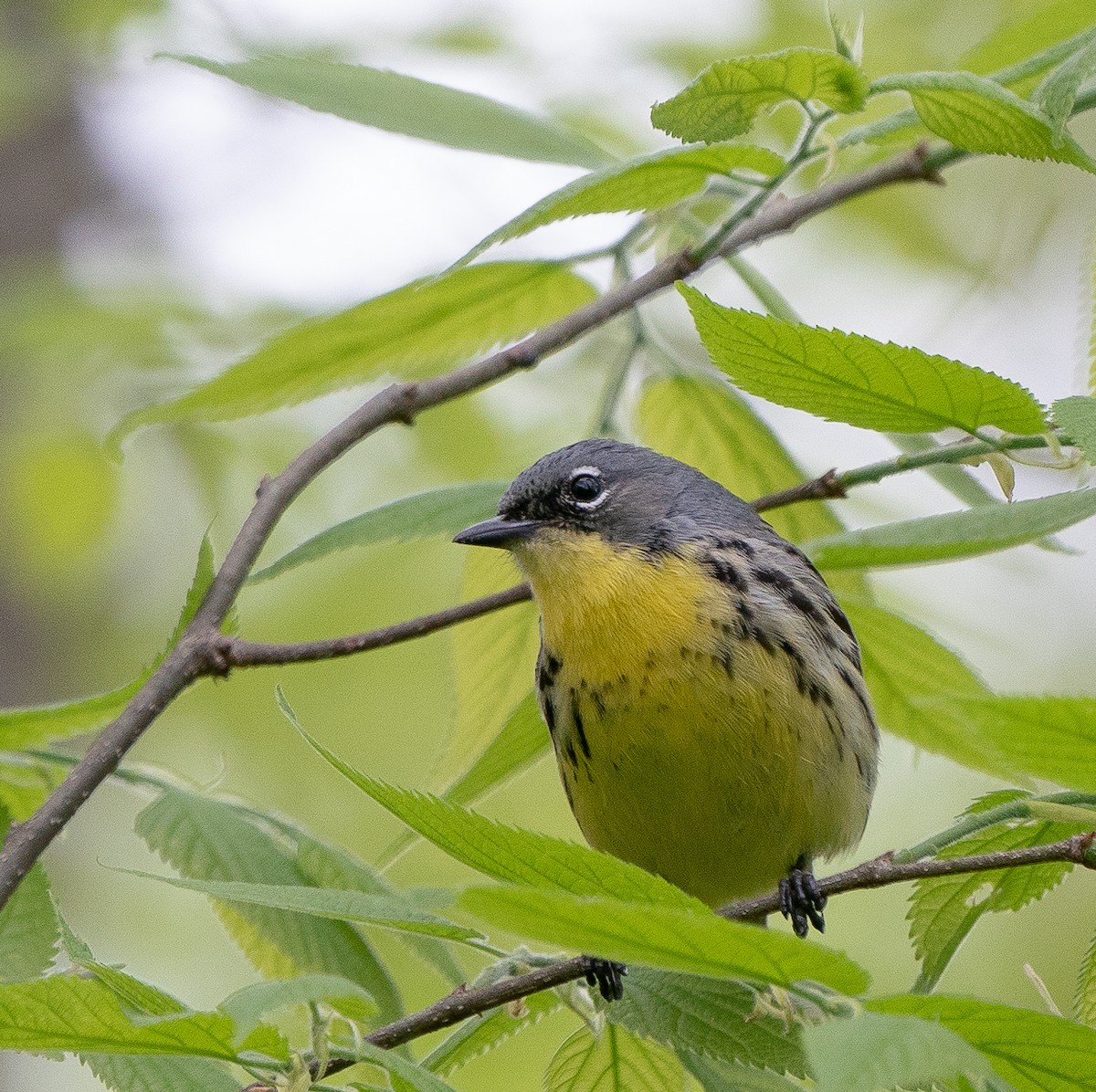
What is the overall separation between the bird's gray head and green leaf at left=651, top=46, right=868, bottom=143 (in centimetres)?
150

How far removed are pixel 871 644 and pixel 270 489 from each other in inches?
47.1

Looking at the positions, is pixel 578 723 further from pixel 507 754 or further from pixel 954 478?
pixel 954 478

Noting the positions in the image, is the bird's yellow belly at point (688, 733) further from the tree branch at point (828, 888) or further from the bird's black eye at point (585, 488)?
the tree branch at point (828, 888)

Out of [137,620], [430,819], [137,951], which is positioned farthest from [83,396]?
[430,819]

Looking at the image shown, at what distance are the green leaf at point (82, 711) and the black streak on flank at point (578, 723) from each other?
3.55 ft

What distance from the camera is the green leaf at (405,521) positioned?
269 centimetres

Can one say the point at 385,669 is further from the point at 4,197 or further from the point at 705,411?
A: the point at 4,197

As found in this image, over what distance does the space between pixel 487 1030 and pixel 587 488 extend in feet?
5.73

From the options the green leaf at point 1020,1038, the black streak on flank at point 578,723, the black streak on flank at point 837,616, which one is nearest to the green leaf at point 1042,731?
the green leaf at point 1020,1038

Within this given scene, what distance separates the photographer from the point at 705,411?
3178 millimetres

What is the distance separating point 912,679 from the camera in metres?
2.84

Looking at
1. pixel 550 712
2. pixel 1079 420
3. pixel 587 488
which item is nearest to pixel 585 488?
pixel 587 488

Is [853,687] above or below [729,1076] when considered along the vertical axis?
above

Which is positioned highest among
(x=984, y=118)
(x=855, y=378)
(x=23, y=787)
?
(x=984, y=118)
